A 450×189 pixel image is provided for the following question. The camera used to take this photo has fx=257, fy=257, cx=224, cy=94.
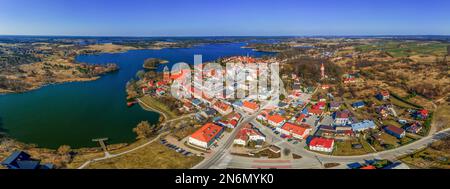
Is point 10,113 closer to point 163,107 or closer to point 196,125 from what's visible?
point 163,107

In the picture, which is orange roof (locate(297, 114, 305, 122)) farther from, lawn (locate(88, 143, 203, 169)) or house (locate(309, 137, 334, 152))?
lawn (locate(88, 143, 203, 169))

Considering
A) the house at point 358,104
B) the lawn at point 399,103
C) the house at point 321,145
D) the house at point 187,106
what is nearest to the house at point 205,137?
the house at point 187,106

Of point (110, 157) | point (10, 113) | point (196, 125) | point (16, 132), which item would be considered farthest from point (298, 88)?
point (10, 113)

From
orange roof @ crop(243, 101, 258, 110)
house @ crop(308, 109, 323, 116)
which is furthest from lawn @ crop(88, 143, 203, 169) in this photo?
house @ crop(308, 109, 323, 116)

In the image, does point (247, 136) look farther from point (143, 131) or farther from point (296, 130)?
point (143, 131)

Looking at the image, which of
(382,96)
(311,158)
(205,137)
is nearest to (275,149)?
(311,158)
